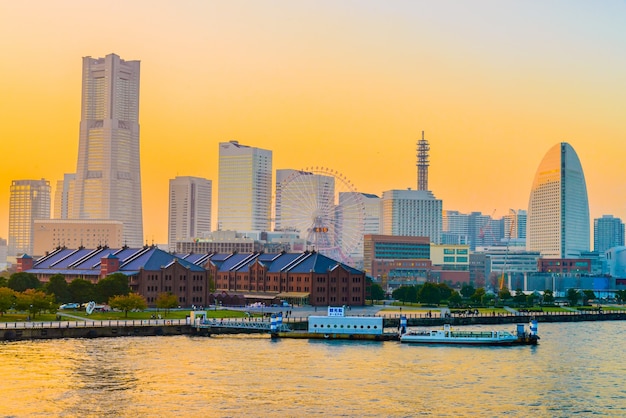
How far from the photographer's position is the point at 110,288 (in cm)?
15675

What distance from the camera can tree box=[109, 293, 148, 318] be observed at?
14350 centimetres

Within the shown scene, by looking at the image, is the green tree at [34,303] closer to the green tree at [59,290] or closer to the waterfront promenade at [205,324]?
the waterfront promenade at [205,324]

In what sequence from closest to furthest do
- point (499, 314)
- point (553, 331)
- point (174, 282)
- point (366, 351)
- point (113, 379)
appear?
point (113, 379)
point (366, 351)
point (553, 331)
point (174, 282)
point (499, 314)

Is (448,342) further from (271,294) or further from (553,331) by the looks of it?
(271,294)

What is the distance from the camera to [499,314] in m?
184

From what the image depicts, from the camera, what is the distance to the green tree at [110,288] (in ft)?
511

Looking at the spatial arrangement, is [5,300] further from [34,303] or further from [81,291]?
[81,291]

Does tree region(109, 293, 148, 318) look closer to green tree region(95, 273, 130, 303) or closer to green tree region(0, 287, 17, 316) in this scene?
green tree region(95, 273, 130, 303)

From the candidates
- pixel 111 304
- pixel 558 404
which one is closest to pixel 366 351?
pixel 558 404

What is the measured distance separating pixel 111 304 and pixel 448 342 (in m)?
49.2

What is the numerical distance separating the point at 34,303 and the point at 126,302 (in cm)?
1412

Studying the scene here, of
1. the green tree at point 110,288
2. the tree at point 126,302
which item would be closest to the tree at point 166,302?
the tree at point 126,302

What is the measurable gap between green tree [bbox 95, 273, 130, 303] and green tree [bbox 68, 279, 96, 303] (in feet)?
5.07

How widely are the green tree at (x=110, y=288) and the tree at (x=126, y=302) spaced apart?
370 inches
